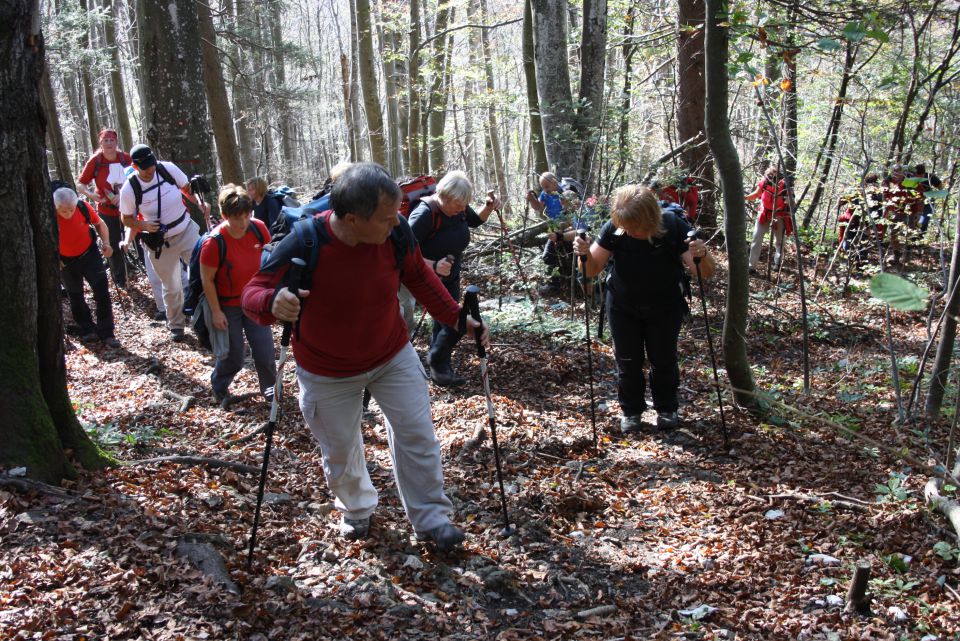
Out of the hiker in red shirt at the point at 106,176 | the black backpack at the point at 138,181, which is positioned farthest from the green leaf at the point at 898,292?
the hiker in red shirt at the point at 106,176

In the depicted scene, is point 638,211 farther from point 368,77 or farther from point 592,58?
point 368,77

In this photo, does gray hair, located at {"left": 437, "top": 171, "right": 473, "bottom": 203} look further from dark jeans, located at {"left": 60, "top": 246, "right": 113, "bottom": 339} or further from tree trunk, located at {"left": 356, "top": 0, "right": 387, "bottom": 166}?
tree trunk, located at {"left": 356, "top": 0, "right": 387, "bottom": 166}

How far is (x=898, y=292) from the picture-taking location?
179 centimetres

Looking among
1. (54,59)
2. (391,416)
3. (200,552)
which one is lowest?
(200,552)

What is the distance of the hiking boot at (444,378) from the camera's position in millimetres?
7699

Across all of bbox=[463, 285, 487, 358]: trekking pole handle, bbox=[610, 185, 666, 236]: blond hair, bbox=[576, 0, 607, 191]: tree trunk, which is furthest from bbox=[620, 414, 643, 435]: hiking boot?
bbox=[576, 0, 607, 191]: tree trunk

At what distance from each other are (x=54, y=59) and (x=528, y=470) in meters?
17.9

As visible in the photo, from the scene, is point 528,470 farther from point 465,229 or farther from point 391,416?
point 465,229

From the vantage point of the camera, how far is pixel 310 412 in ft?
13.5

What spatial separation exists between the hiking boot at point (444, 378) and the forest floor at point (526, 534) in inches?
10.0

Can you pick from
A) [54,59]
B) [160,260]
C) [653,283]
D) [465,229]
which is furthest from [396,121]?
[653,283]

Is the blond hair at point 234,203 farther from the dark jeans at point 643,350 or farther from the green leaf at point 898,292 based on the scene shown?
the green leaf at point 898,292

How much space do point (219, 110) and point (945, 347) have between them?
13.4m

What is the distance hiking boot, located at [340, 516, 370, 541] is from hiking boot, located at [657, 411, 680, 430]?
302 cm
